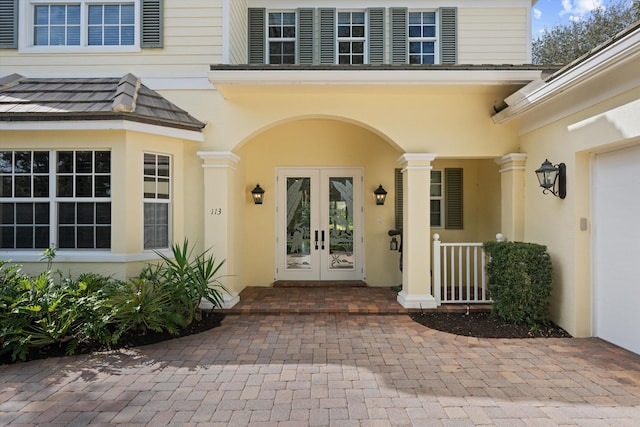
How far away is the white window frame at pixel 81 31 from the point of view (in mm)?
6363

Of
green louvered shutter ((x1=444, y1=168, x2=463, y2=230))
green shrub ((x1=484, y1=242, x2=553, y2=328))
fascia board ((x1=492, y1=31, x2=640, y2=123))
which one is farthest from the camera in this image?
green louvered shutter ((x1=444, y1=168, x2=463, y2=230))

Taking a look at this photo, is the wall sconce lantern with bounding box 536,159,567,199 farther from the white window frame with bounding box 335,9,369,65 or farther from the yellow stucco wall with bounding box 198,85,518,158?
the white window frame with bounding box 335,9,369,65

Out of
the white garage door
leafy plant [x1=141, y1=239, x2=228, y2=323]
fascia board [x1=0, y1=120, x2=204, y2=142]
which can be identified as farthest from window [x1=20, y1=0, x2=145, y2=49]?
the white garage door

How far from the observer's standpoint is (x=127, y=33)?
646 centimetres

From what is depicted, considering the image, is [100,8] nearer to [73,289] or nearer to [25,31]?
[25,31]

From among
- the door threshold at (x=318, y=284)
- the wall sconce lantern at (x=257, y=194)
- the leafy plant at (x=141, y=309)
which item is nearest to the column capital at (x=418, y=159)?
the door threshold at (x=318, y=284)

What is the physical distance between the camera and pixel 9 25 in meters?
6.39

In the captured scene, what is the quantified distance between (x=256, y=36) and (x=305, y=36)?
1113 millimetres

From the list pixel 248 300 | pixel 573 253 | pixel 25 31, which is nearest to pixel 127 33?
pixel 25 31

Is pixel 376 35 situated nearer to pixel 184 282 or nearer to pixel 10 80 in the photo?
pixel 184 282

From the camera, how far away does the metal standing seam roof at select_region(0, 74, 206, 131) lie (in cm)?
536

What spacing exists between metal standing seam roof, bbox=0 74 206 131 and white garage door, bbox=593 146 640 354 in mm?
5966

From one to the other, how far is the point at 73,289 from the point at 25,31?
16.0ft

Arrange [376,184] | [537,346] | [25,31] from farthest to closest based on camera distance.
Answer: [376,184] → [25,31] → [537,346]
